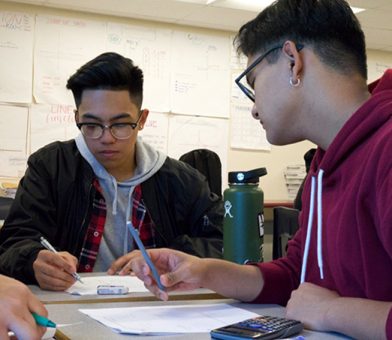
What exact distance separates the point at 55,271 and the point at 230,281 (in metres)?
0.48

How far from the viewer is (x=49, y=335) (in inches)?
37.3

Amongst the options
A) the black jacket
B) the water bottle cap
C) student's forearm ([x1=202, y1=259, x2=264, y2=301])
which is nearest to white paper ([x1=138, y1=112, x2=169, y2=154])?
the black jacket

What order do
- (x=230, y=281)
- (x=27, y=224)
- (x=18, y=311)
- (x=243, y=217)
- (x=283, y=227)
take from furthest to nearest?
(x=283, y=227), (x=27, y=224), (x=243, y=217), (x=230, y=281), (x=18, y=311)

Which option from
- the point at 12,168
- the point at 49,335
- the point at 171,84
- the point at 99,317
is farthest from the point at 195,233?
the point at 171,84

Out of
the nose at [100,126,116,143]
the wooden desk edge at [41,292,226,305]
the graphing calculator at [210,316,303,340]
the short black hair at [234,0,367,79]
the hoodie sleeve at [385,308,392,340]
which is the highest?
the short black hair at [234,0,367,79]

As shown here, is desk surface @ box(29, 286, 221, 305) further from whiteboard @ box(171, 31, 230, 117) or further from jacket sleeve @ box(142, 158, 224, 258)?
whiteboard @ box(171, 31, 230, 117)

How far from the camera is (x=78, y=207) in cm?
200

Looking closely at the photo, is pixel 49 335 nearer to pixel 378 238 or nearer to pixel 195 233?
pixel 378 238

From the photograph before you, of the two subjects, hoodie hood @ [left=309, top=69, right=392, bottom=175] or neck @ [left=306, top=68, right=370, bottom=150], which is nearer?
hoodie hood @ [left=309, top=69, right=392, bottom=175]

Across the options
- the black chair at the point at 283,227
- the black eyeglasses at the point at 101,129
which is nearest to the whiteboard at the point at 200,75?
the black chair at the point at 283,227

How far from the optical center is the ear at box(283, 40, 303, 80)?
1.26m

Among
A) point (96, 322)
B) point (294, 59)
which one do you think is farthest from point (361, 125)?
point (96, 322)

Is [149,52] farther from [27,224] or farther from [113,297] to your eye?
[113,297]

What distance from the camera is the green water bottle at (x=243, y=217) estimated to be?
1768 mm
